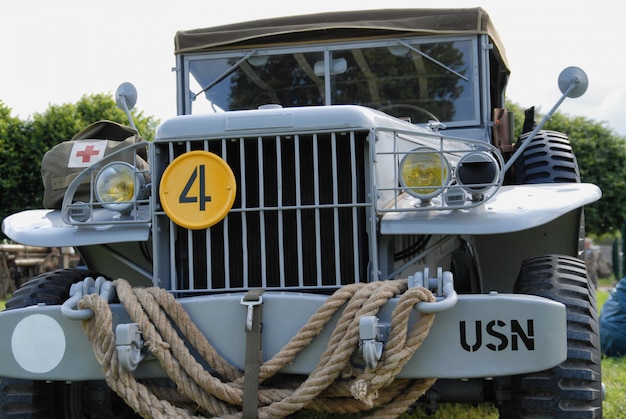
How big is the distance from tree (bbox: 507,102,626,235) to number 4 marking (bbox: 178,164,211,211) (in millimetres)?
20564

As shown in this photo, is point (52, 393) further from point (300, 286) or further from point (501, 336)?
point (501, 336)

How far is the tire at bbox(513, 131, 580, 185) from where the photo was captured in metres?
4.74

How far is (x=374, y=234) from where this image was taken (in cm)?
319

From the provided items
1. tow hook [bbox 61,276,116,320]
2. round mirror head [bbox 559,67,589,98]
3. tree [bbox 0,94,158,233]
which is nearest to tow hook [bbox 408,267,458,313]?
tow hook [bbox 61,276,116,320]

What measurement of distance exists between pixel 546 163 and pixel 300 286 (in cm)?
225

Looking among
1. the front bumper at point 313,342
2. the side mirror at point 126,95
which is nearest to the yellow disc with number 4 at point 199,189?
the front bumper at point 313,342

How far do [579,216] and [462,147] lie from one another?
2.69 feet

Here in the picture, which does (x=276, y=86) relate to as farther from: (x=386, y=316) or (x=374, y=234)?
(x=386, y=316)

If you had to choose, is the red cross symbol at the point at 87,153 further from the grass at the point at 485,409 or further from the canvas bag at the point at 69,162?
the grass at the point at 485,409

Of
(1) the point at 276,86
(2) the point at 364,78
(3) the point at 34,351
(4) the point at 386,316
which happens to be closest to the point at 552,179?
(2) the point at 364,78

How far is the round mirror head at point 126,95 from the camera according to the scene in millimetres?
4742

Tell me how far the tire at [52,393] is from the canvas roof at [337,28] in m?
1.88

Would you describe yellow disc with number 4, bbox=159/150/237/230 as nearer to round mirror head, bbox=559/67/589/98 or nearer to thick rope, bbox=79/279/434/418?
thick rope, bbox=79/279/434/418

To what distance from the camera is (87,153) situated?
4.23 meters
